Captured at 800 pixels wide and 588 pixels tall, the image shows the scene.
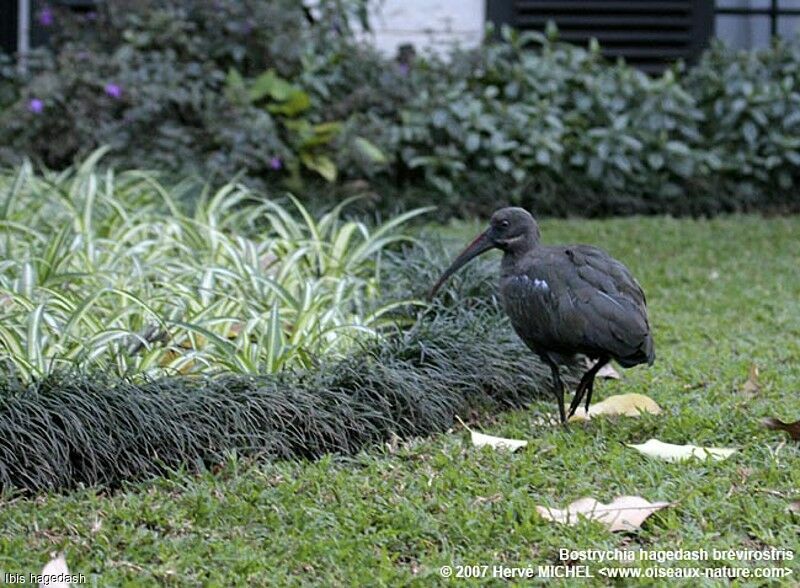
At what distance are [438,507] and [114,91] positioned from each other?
5.26 m

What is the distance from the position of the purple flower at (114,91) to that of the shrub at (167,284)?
1.13 metres

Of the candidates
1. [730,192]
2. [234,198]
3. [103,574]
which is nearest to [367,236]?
[234,198]

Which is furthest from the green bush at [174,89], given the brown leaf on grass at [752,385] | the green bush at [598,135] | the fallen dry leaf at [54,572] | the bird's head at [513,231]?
the fallen dry leaf at [54,572]

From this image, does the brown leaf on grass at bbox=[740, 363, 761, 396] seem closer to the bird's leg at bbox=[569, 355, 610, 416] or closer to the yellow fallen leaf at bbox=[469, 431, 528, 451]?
the bird's leg at bbox=[569, 355, 610, 416]

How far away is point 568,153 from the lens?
921 centimetres

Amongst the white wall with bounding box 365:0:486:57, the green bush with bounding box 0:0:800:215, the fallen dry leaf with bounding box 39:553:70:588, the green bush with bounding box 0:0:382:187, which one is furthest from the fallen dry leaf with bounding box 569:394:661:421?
the white wall with bounding box 365:0:486:57

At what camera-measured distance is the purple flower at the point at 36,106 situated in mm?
8359

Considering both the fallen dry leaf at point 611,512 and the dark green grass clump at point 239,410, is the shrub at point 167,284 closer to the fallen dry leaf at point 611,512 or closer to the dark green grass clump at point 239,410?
the dark green grass clump at point 239,410

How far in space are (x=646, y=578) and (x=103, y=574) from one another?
135cm

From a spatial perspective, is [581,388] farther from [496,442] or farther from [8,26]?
[8,26]

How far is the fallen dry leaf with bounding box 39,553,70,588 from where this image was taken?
10.9ft

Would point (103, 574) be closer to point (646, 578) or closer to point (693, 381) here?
point (646, 578)

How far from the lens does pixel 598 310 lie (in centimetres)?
438

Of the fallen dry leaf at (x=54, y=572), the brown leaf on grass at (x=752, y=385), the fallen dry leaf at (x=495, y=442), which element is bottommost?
the brown leaf on grass at (x=752, y=385)
